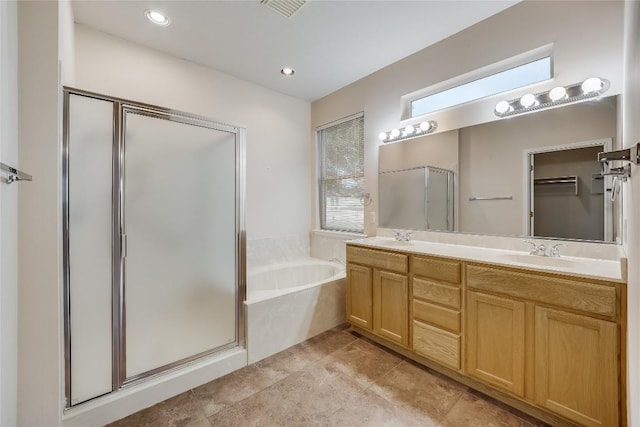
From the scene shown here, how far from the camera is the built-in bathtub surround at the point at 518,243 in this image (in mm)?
1621

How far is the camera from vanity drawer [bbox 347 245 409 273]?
208 centimetres

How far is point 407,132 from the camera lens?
2607mm

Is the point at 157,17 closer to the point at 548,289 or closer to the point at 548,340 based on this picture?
the point at 548,289

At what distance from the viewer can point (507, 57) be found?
2.01 meters

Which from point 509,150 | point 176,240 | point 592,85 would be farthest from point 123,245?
point 592,85

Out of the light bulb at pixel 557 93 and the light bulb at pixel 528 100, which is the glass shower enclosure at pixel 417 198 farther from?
the light bulb at pixel 557 93

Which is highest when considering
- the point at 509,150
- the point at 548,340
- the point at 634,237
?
the point at 509,150

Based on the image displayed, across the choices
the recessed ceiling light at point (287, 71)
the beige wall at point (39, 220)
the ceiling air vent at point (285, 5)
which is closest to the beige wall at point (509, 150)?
the ceiling air vent at point (285, 5)

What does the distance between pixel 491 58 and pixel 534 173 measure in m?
0.99

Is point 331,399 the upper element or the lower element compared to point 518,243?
lower

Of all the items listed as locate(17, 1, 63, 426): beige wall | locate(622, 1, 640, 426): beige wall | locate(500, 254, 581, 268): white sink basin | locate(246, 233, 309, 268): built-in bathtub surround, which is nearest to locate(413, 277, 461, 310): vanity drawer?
locate(500, 254, 581, 268): white sink basin

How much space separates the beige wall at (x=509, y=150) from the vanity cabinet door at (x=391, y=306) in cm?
77

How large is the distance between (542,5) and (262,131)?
2.72 meters

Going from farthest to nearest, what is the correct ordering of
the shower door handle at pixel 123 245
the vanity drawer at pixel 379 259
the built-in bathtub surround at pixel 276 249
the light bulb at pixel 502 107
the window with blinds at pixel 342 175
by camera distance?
the window with blinds at pixel 342 175 < the built-in bathtub surround at pixel 276 249 < the vanity drawer at pixel 379 259 < the light bulb at pixel 502 107 < the shower door handle at pixel 123 245
